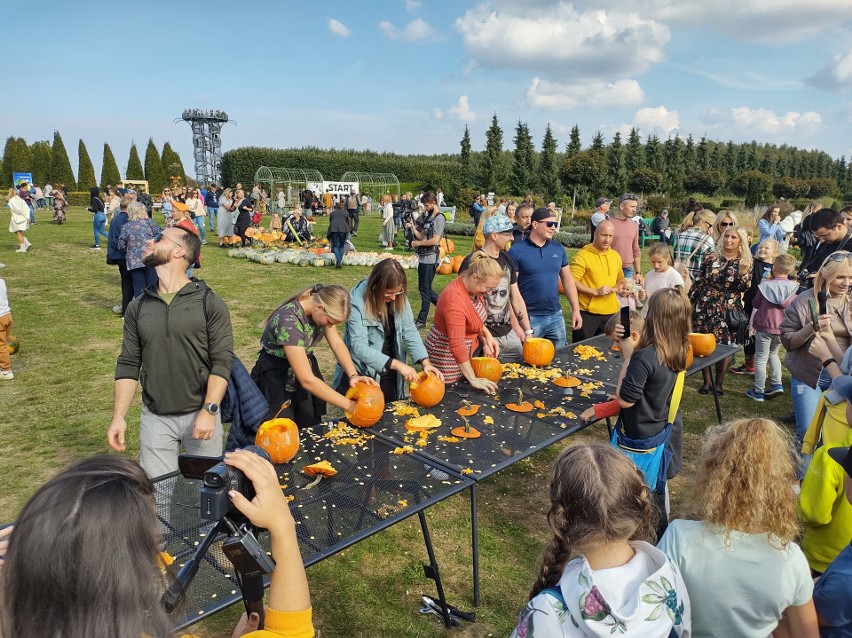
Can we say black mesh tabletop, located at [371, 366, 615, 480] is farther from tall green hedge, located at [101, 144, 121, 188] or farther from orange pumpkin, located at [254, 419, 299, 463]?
tall green hedge, located at [101, 144, 121, 188]

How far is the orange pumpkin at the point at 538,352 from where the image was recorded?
456cm

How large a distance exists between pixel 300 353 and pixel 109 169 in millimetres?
48623

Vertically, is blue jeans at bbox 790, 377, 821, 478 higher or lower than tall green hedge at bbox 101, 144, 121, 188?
lower

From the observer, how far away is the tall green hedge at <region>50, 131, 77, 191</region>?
39.2 m

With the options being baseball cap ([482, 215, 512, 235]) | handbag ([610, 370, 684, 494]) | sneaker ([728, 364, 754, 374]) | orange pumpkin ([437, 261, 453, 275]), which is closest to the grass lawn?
sneaker ([728, 364, 754, 374])

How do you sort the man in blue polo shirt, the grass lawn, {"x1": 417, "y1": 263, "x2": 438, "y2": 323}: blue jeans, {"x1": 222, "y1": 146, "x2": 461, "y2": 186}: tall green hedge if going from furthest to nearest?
{"x1": 222, "y1": 146, "x2": 461, "y2": 186}: tall green hedge → {"x1": 417, "y1": 263, "x2": 438, "y2": 323}: blue jeans → the man in blue polo shirt → the grass lawn

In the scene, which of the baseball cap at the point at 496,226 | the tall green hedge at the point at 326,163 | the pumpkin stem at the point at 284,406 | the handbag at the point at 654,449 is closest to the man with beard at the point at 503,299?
the baseball cap at the point at 496,226

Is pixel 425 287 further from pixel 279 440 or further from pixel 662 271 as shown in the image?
pixel 279 440

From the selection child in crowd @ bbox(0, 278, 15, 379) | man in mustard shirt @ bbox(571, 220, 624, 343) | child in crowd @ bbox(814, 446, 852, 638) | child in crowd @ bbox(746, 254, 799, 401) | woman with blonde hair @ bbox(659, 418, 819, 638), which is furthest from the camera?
child in crowd @ bbox(0, 278, 15, 379)

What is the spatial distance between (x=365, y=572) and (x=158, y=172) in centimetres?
5033

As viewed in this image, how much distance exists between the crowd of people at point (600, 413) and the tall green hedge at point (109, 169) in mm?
43691

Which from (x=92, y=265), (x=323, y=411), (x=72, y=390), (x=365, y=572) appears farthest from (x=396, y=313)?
(x=92, y=265)

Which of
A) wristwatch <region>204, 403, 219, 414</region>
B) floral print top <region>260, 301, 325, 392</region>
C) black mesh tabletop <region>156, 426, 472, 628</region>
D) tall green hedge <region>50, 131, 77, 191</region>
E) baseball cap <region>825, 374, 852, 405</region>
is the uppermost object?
tall green hedge <region>50, 131, 77, 191</region>

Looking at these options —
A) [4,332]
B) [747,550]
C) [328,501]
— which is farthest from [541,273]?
[4,332]
